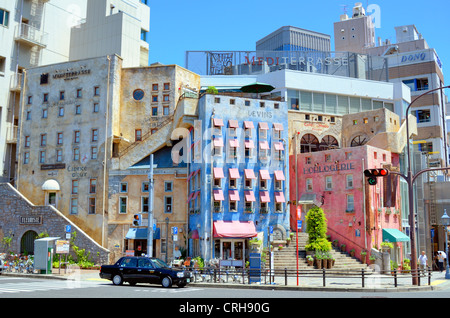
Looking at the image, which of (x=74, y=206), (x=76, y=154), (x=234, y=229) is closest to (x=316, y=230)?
(x=234, y=229)

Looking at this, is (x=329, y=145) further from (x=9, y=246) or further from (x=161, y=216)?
(x=9, y=246)

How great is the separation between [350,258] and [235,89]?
21.9 m

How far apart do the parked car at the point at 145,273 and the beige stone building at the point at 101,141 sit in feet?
48.1

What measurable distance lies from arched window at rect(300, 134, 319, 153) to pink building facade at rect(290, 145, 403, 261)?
411cm

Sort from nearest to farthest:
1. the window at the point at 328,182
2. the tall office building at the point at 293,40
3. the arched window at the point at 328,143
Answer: the window at the point at 328,182, the arched window at the point at 328,143, the tall office building at the point at 293,40

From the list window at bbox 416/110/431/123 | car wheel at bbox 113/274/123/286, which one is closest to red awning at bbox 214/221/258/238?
car wheel at bbox 113/274/123/286

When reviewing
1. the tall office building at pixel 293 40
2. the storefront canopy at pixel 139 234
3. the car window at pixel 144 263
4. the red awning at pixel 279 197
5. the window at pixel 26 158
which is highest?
the tall office building at pixel 293 40

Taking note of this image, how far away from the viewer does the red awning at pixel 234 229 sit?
36156 millimetres

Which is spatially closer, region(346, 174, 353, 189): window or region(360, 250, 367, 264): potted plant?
region(360, 250, 367, 264): potted plant

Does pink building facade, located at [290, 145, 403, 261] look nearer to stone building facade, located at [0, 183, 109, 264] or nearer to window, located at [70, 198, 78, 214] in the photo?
stone building facade, located at [0, 183, 109, 264]

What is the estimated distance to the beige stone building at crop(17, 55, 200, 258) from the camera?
136 feet

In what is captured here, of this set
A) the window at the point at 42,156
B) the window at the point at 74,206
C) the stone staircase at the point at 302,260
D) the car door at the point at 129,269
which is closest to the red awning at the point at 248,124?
the stone staircase at the point at 302,260

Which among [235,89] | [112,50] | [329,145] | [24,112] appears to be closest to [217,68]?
[235,89]

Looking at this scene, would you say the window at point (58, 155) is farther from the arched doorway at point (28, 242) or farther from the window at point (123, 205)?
the window at point (123, 205)
